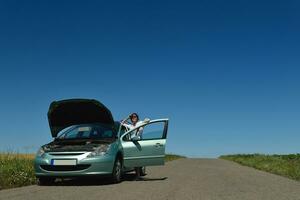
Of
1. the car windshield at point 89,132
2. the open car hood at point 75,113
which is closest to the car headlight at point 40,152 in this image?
the car windshield at point 89,132

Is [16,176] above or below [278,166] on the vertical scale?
below

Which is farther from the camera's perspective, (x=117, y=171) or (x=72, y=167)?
(x=117, y=171)

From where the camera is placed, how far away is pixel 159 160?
13.9 metres

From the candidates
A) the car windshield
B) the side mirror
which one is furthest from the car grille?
the side mirror

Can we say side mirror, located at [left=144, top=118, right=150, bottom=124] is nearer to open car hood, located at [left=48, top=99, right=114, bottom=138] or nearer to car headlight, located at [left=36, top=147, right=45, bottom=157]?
open car hood, located at [left=48, top=99, right=114, bottom=138]

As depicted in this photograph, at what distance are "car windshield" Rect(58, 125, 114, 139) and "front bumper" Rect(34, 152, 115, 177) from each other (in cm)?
141

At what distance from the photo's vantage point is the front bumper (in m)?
12.3

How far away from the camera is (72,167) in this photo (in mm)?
12359

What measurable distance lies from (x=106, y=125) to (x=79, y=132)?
2.47 ft

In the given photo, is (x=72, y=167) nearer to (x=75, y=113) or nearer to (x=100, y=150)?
(x=100, y=150)

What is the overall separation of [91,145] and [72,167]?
0.74 meters

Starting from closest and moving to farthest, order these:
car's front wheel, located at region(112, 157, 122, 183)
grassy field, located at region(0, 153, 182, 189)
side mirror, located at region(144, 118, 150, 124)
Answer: grassy field, located at region(0, 153, 182, 189) < car's front wheel, located at region(112, 157, 122, 183) < side mirror, located at region(144, 118, 150, 124)

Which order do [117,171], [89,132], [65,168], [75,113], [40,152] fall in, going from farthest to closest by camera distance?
[75,113]
[89,132]
[117,171]
[40,152]
[65,168]

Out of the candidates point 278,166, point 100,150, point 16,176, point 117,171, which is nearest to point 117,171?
point 117,171
